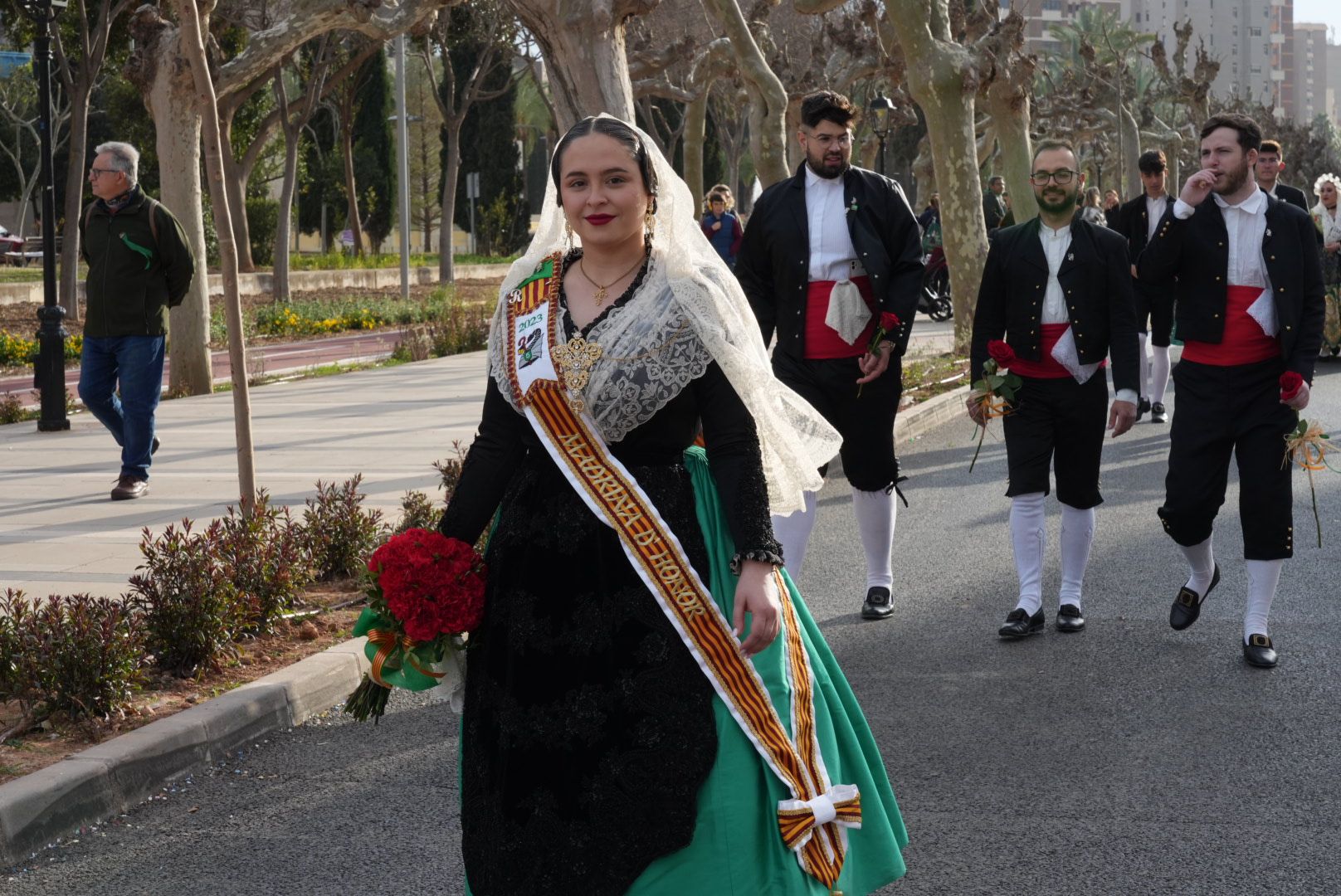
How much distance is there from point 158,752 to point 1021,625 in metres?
3.38

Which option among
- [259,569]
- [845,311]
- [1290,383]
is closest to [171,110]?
[259,569]

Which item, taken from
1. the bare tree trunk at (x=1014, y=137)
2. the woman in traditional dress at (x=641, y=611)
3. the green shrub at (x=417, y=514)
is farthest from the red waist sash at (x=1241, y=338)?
the bare tree trunk at (x=1014, y=137)

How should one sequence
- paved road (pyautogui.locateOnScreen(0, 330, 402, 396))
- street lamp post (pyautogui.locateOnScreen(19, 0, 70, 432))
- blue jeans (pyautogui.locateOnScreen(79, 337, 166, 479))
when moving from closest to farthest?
blue jeans (pyautogui.locateOnScreen(79, 337, 166, 479)), street lamp post (pyautogui.locateOnScreen(19, 0, 70, 432)), paved road (pyautogui.locateOnScreen(0, 330, 402, 396))

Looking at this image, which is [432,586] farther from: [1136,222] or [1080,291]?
[1136,222]

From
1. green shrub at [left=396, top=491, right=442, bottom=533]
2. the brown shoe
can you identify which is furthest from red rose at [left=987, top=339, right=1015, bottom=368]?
the brown shoe

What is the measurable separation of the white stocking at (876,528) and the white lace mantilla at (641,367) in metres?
3.85

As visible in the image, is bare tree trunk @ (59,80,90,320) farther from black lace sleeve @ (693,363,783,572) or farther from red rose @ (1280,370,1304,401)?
black lace sleeve @ (693,363,783,572)

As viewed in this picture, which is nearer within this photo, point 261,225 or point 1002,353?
point 1002,353

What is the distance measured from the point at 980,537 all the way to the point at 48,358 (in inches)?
320

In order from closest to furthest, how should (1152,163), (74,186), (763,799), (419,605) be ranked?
(763,799) < (419,605) < (1152,163) < (74,186)

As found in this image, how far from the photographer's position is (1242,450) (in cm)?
637

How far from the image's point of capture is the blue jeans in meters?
10.3

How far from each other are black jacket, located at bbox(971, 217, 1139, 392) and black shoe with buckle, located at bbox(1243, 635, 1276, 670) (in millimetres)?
1083

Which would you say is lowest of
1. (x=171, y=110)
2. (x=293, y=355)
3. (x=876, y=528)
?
(x=293, y=355)
